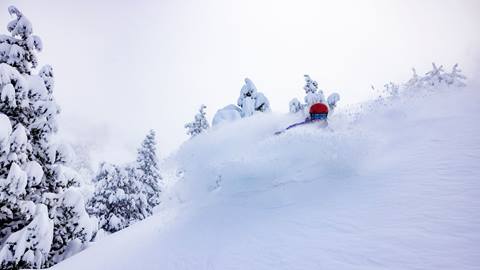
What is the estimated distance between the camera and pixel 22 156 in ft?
31.9

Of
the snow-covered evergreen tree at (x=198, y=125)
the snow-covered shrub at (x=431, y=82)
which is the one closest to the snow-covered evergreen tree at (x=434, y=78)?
the snow-covered shrub at (x=431, y=82)

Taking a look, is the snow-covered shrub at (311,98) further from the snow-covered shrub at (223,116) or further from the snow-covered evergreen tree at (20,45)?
the snow-covered evergreen tree at (20,45)

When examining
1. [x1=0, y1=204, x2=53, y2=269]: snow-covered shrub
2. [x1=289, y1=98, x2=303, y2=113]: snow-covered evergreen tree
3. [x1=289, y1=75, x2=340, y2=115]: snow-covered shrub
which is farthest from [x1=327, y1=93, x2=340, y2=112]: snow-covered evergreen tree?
[x1=0, y1=204, x2=53, y2=269]: snow-covered shrub

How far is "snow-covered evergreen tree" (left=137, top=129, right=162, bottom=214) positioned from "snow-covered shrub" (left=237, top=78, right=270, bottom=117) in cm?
772

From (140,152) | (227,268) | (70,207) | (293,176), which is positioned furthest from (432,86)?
(140,152)

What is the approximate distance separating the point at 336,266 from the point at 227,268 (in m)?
1.66

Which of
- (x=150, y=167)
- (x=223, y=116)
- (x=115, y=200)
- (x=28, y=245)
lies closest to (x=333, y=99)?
(x=223, y=116)

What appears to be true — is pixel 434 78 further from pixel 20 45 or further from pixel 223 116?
pixel 20 45

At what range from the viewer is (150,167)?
26.1 m

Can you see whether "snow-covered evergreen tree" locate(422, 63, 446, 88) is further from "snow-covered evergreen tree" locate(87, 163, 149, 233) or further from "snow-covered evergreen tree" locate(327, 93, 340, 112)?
"snow-covered evergreen tree" locate(87, 163, 149, 233)

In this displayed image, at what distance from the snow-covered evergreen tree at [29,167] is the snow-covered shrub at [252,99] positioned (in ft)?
47.8

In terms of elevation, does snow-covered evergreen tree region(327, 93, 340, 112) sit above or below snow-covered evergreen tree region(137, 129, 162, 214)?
above

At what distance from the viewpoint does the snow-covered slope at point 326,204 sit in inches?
184

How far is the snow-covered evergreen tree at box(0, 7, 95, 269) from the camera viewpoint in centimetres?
920
